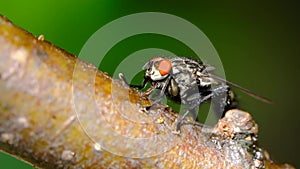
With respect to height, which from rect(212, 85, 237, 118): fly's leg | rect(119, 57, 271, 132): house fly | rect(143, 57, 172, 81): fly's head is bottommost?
rect(212, 85, 237, 118): fly's leg

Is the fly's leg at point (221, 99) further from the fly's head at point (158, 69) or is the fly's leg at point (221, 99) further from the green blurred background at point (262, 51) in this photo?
the green blurred background at point (262, 51)

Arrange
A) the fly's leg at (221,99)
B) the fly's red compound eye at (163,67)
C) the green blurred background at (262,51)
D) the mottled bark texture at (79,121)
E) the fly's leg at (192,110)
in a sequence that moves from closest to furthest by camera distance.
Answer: the mottled bark texture at (79,121)
the fly's leg at (192,110)
the fly's red compound eye at (163,67)
the fly's leg at (221,99)
the green blurred background at (262,51)

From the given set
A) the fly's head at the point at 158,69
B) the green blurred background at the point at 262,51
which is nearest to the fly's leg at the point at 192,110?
the fly's head at the point at 158,69

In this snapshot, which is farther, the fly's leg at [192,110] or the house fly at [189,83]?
the house fly at [189,83]

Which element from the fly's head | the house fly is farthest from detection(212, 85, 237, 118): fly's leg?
the fly's head

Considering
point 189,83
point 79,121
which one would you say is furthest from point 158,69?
point 79,121

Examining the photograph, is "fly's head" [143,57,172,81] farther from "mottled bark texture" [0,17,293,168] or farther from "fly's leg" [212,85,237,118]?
"mottled bark texture" [0,17,293,168]

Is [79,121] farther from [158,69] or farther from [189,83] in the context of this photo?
[189,83]

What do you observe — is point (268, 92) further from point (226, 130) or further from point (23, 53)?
point (23, 53)
